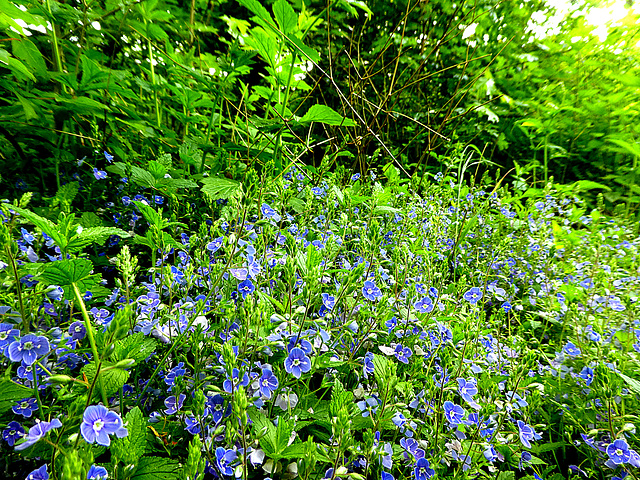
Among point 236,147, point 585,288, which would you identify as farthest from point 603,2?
point 236,147

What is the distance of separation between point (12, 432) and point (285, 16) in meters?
2.54

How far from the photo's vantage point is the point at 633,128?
579 cm

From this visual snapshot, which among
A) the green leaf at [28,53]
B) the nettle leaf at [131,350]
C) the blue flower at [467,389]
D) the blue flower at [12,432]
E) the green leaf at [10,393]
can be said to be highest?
the green leaf at [28,53]

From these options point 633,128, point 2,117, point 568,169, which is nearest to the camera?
point 2,117

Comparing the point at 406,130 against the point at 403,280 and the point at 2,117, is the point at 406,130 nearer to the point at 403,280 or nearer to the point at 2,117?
the point at 403,280

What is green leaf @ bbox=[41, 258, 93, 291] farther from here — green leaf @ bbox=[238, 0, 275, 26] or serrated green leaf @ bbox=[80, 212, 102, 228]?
green leaf @ bbox=[238, 0, 275, 26]

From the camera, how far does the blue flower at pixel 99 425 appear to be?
0.79 metres

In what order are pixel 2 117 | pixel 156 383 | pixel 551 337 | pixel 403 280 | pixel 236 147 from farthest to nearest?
pixel 551 337
pixel 236 147
pixel 2 117
pixel 403 280
pixel 156 383

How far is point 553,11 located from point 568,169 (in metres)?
2.88

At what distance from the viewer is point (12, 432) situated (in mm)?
1077

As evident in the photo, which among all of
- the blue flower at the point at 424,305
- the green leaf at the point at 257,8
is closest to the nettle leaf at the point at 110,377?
the blue flower at the point at 424,305

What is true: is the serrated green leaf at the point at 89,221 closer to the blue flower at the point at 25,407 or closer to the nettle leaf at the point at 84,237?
the nettle leaf at the point at 84,237

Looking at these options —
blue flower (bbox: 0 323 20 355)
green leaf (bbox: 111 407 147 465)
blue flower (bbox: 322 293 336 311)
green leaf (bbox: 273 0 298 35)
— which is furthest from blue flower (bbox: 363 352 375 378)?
green leaf (bbox: 273 0 298 35)

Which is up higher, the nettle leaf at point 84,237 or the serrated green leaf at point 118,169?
the serrated green leaf at point 118,169
